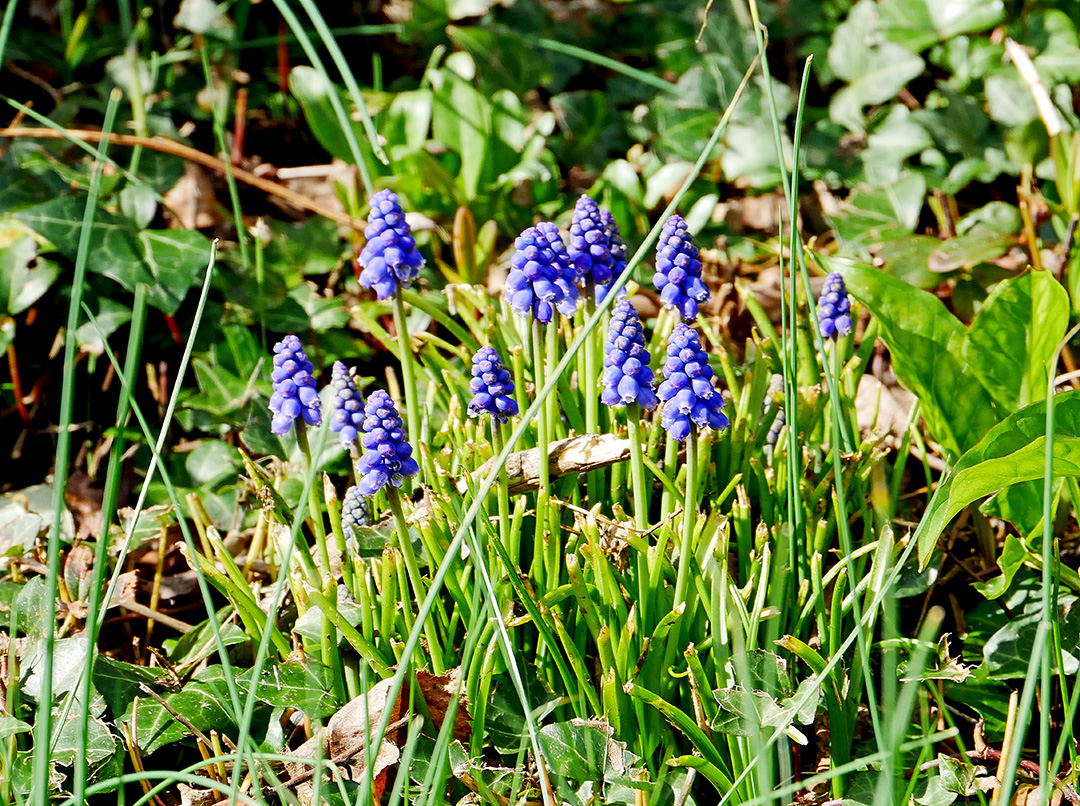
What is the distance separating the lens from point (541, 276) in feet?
6.89

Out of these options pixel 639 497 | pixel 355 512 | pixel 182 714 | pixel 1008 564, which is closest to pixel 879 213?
pixel 1008 564

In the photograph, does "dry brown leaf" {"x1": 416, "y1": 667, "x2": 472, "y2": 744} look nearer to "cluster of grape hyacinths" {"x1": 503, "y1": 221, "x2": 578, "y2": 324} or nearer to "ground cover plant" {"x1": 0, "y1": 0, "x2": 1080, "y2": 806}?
"ground cover plant" {"x1": 0, "y1": 0, "x2": 1080, "y2": 806}

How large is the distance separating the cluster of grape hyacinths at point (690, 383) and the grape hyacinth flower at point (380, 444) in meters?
0.52

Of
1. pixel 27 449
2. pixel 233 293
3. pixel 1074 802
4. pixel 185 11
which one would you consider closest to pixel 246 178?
pixel 233 293

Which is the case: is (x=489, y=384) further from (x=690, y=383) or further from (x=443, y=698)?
(x=443, y=698)

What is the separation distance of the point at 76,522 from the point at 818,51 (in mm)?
3546

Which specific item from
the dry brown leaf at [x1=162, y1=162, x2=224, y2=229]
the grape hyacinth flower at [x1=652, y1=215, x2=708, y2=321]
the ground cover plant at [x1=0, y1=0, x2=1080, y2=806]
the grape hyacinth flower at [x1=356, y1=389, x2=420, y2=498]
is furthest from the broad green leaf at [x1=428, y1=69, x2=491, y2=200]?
the grape hyacinth flower at [x1=356, y1=389, x2=420, y2=498]

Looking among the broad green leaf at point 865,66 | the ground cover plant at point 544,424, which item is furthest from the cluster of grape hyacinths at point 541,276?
the broad green leaf at point 865,66

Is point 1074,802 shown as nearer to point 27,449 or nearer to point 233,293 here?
point 233,293

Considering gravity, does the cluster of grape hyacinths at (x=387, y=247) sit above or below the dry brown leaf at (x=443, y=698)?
above

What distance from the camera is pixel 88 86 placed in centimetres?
426

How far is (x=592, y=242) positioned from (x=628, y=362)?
0.47 metres

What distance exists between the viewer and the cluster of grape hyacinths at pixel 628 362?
1.93 metres

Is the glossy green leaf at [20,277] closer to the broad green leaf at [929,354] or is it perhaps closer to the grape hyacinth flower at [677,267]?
the grape hyacinth flower at [677,267]
